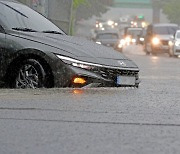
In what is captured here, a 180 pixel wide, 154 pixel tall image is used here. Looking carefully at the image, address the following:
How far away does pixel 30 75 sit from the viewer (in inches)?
370

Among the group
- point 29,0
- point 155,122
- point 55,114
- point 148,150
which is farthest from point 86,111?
point 29,0

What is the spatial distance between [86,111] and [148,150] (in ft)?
7.16

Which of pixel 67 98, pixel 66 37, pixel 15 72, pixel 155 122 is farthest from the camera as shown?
pixel 66 37

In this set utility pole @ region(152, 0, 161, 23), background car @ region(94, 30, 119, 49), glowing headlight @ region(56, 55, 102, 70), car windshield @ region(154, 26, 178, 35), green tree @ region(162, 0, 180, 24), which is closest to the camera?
glowing headlight @ region(56, 55, 102, 70)

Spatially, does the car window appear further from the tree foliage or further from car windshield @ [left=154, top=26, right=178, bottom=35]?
the tree foliage

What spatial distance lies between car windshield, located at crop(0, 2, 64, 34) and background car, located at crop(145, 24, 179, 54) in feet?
95.2

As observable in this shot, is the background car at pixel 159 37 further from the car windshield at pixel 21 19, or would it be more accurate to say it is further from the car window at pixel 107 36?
the car windshield at pixel 21 19

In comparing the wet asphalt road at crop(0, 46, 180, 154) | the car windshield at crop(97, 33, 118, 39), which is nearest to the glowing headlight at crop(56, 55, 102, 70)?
the wet asphalt road at crop(0, 46, 180, 154)

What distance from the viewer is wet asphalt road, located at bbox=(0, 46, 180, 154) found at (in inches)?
201

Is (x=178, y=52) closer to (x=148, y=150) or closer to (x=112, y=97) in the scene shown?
(x=112, y=97)

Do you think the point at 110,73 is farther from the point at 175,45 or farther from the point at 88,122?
the point at 175,45

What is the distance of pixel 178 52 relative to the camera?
35625mm

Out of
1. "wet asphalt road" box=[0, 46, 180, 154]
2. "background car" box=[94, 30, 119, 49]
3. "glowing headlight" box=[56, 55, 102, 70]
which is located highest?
"background car" box=[94, 30, 119, 49]

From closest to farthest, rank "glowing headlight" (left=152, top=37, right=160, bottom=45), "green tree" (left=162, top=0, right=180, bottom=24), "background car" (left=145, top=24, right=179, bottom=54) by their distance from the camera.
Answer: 1. "background car" (left=145, top=24, right=179, bottom=54)
2. "glowing headlight" (left=152, top=37, right=160, bottom=45)
3. "green tree" (left=162, top=0, right=180, bottom=24)
